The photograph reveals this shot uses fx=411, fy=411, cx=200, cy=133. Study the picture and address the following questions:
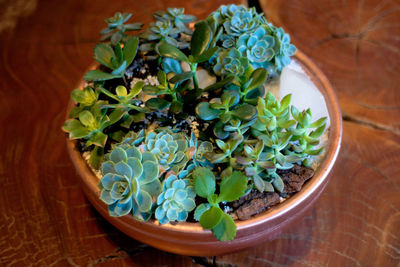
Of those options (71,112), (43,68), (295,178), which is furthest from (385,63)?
(43,68)

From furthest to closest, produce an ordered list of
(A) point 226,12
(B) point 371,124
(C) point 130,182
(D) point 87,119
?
(B) point 371,124 < (A) point 226,12 < (D) point 87,119 < (C) point 130,182

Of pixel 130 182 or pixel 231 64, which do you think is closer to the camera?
pixel 130 182

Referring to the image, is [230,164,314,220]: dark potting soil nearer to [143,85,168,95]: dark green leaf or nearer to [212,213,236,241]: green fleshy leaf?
[212,213,236,241]: green fleshy leaf

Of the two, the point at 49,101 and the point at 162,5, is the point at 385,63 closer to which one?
the point at 162,5

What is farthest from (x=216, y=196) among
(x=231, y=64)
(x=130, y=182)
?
(x=231, y=64)

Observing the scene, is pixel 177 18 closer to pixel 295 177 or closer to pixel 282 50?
pixel 282 50

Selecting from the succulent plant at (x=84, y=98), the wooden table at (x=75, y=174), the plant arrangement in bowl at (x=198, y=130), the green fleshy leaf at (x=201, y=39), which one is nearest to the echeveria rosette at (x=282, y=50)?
the plant arrangement in bowl at (x=198, y=130)
